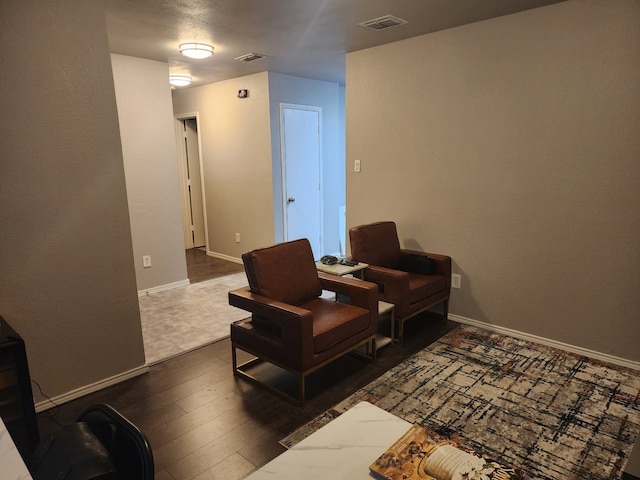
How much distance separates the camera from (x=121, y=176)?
8.87 ft

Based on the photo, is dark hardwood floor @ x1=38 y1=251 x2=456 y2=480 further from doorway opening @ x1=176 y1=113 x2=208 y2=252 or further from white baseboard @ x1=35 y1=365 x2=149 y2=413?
doorway opening @ x1=176 y1=113 x2=208 y2=252

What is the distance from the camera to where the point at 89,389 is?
2.70 m

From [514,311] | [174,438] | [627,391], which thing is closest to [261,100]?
[514,311]

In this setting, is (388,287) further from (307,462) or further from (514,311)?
(307,462)

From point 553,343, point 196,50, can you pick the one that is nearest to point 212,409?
point 553,343

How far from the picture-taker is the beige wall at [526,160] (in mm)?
2834

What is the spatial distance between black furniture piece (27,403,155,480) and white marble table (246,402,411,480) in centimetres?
43

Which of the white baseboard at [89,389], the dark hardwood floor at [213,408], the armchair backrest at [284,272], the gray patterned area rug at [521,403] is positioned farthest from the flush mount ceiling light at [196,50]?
the gray patterned area rug at [521,403]

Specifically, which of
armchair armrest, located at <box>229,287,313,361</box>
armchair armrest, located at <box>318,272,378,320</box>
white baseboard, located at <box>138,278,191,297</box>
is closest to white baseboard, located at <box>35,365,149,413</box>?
armchair armrest, located at <box>229,287,313,361</box>

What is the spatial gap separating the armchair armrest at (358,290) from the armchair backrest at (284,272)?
124mm

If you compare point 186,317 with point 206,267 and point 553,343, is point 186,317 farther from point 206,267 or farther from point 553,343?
point 553,343

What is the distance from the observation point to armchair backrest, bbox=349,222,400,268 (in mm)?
3590

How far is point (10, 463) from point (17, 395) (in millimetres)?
1241

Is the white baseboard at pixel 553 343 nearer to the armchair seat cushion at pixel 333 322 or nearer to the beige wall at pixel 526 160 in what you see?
the beige wall at pixel 526 160
